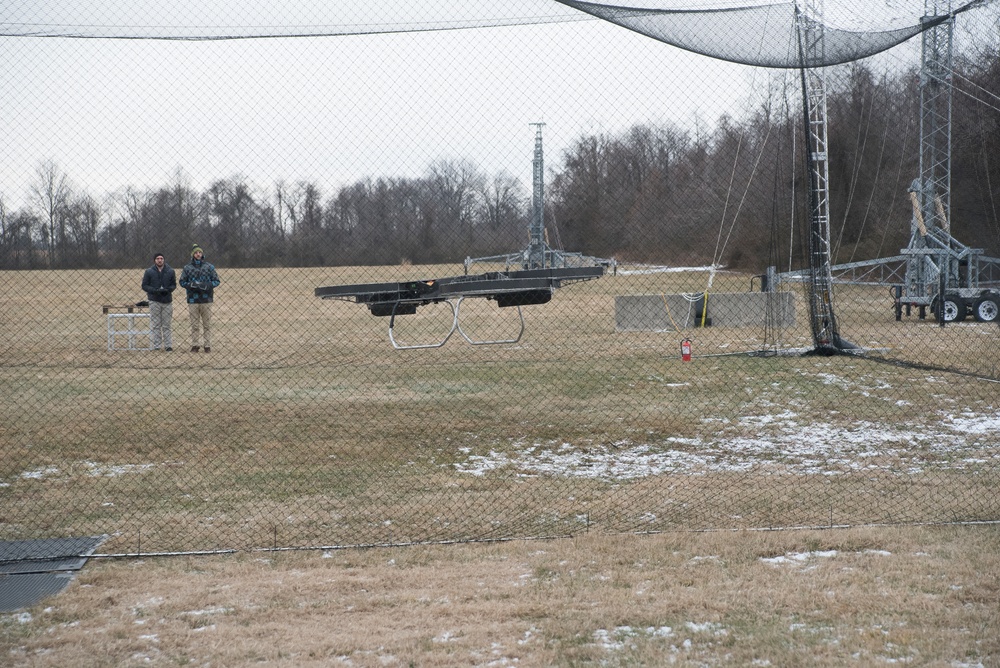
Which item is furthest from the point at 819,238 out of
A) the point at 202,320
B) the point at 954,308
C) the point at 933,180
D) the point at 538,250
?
the point at 202,320

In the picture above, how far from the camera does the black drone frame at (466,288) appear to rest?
6277 millimetres

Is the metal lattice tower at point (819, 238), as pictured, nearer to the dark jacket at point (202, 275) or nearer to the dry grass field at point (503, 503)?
the dry grass field at point (503, 503)

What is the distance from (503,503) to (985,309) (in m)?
13.6

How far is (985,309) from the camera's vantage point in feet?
54.4

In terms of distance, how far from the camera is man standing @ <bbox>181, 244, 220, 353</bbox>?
6822 millimetres

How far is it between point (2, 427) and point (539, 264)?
4843mm

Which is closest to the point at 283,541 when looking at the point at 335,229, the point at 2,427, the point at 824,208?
the point at 335,229

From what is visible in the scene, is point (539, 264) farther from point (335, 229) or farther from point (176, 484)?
point (176, 484)

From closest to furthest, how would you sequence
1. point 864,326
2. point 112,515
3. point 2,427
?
point 112,515 → point 2,427 → point 864,326

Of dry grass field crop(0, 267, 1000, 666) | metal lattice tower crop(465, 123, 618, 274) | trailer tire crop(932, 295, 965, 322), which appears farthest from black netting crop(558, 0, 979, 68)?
trailer tire crop(932, 295, 965, 322)

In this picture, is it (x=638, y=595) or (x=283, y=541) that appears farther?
(x=283, y=541)

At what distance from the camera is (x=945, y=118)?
39.7ft

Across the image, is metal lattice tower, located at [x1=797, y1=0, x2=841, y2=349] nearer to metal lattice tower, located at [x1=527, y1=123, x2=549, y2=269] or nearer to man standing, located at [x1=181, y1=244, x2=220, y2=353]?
metal lattice tower, located at [x1=527, y1=123, x2=549, y2=269]

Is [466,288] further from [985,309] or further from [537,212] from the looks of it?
[985,309]
